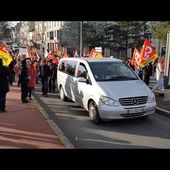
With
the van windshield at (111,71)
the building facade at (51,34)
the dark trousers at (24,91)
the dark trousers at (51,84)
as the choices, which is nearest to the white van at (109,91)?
the van windshield at (111,71)

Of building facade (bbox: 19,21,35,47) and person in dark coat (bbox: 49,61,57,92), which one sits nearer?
person in dark coat (bbox: 49,61,57,92)

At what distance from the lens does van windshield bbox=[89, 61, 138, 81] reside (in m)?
9.73

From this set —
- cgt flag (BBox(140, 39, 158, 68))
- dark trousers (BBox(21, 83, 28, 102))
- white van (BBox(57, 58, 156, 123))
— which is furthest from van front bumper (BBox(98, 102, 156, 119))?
cgt flag (BBox(140, 39, 158, 68))

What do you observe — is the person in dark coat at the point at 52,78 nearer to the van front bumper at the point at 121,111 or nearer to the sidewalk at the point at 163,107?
the sidewalk at the point at 163,107

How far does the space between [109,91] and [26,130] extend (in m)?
2.47

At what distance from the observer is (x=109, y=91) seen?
29.1ft

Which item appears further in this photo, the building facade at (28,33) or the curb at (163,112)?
the building facade at (28,33)

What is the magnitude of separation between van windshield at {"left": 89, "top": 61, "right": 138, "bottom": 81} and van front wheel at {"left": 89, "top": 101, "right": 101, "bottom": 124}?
810mm

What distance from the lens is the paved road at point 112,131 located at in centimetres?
735

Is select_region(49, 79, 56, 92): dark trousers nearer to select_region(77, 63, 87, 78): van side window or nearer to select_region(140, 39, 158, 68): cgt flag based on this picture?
select_region(140, 39, 158, 68): cgt flag

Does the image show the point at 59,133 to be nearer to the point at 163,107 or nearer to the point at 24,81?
the point at 163,107

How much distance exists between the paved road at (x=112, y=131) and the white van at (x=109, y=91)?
32 centimetres
